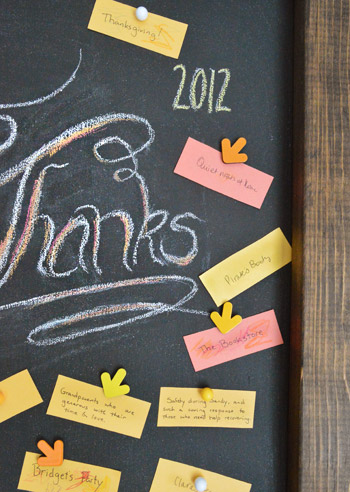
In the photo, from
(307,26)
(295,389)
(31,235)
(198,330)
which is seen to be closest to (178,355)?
(198,330)

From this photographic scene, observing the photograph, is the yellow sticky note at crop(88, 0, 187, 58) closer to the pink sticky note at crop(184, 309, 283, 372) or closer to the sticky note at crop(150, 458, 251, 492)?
the pink sticky note at crop(184, 309, 283, 372)

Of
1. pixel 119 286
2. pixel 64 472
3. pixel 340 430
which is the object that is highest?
pixel 119 286

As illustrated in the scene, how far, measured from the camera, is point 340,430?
0.74 meters

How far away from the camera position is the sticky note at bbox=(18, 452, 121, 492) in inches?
30.3

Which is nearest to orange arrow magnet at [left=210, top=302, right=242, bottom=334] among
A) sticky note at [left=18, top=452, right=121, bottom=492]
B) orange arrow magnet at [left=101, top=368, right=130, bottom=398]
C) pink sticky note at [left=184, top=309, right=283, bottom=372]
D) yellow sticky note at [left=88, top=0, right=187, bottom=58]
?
pink sticky note at [left=184, top=309, right=283, bottom=372]

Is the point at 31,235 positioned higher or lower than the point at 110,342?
higher

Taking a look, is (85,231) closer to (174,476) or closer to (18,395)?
(18,395)

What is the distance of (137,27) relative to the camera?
2.43 feet

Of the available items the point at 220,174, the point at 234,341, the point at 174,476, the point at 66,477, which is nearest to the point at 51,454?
the point at 66,477

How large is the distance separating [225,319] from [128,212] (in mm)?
237

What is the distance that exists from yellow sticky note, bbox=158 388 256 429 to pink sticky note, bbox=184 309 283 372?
0.17ft

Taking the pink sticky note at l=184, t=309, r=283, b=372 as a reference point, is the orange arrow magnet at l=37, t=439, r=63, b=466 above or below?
below

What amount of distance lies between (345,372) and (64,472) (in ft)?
1.62

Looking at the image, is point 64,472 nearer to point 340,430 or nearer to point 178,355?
point 178,355
